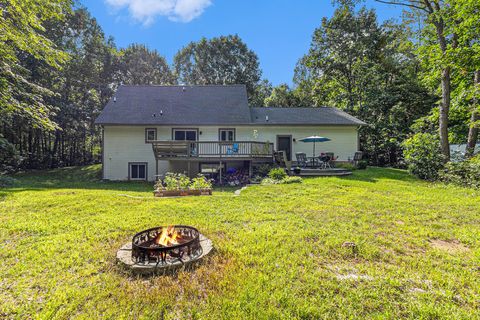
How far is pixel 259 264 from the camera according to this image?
3.10 meters

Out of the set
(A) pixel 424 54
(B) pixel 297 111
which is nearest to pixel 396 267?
(A) pixel 424 54

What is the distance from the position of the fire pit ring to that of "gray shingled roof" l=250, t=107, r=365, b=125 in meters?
11.8

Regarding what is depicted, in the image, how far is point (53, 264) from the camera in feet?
10.4

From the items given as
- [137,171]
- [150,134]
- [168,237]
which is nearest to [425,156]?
[168,237]

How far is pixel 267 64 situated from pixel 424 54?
2034 centimetres

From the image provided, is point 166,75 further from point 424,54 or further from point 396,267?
point 396,267

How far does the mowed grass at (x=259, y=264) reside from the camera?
232cm

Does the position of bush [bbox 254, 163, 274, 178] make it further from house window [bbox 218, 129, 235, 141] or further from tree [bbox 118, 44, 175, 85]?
tree [bbox 118, 44, 175, 85]

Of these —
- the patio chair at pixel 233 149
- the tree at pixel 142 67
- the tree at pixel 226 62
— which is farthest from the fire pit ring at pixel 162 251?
the tree at pixel 142 67

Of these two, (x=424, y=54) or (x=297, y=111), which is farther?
(x=297, y=111)

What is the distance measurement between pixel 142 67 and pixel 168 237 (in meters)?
30.1

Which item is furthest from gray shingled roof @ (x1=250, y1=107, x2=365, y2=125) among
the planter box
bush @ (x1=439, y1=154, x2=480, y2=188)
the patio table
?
the planter box

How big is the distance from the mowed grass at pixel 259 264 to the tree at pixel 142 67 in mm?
24633

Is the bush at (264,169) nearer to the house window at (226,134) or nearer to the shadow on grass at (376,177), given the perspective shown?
the house window at (226,134)
